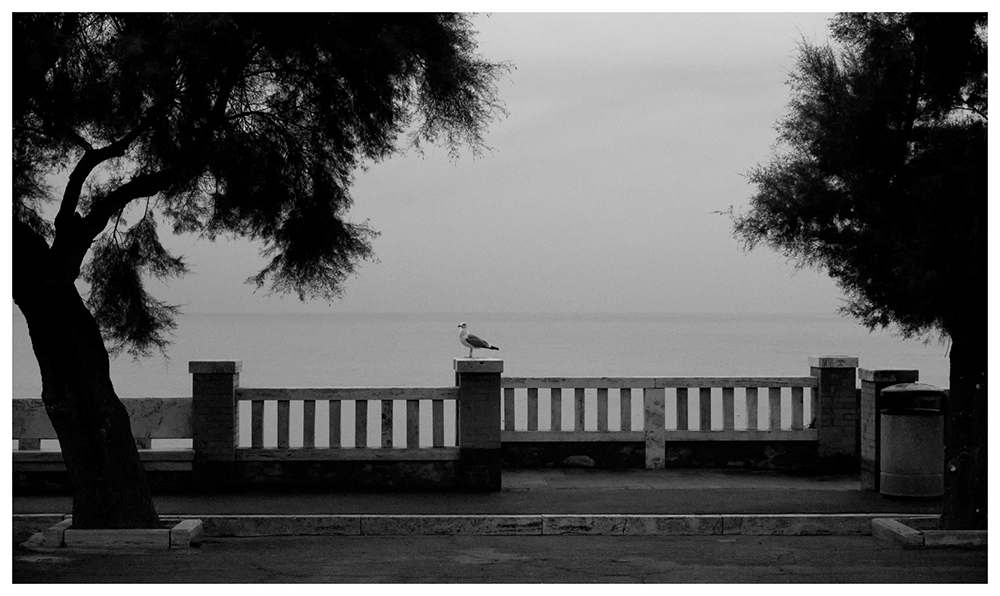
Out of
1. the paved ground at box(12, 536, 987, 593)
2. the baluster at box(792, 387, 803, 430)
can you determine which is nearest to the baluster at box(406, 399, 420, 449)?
the paved ground at box(12, 536, 987, 593)

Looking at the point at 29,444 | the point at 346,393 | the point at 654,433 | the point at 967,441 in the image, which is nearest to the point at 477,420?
the point at 346,393

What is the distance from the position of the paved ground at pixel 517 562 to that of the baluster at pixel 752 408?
4862 mm

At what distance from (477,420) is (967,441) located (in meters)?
5.64

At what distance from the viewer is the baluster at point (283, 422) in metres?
14.6

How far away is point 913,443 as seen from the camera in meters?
13.8

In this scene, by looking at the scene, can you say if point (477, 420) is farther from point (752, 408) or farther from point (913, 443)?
point (913, 443)

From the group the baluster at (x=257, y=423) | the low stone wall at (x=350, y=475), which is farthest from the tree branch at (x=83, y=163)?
the low stone wall at (x=350, y=475)

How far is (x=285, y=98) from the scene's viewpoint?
38.6ft

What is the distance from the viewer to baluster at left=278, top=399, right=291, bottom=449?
14.6 meters

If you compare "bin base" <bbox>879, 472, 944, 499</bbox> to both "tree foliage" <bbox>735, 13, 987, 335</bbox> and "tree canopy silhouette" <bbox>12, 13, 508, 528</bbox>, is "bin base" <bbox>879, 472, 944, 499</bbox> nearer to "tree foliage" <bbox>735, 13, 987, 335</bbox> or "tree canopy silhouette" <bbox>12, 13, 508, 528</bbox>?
"tree foliage" <bbox>735, 13, 987, 335</bbox>

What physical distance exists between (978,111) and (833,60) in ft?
4.59

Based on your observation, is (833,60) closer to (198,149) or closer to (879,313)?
(879,313)

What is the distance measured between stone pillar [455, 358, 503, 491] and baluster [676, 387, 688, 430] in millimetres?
3175

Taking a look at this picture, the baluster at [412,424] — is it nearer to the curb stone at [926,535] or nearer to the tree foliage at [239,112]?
the tree foliage at [239,112]
